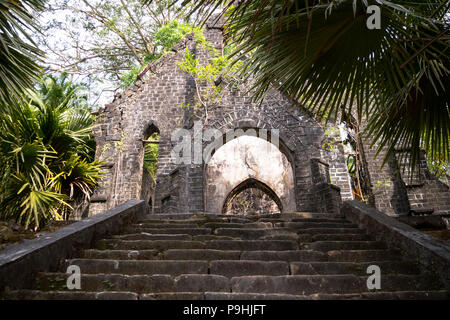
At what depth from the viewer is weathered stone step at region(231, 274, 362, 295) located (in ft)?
10.4

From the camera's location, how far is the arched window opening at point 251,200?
15711 millimetres

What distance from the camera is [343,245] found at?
4.36 meters

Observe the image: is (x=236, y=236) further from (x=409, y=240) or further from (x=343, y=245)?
(x=409, y=240)

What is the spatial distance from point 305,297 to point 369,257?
4.89 feet

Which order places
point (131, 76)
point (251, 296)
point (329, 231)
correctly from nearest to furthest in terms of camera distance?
point (251, 296), point (329, 231), point (131, 76)

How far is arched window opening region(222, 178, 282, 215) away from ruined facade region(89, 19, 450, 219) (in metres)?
4.19

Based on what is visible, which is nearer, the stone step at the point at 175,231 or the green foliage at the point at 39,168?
the stone step at the point at 175,231

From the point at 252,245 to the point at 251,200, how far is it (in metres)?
12.2

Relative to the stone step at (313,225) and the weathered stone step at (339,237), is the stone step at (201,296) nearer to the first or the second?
the weathered stone step at (339,237)

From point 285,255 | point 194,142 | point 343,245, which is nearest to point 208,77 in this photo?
point 194,142

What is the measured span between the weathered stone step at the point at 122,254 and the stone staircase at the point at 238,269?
0.01m

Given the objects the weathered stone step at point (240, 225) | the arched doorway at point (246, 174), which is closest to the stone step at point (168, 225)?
the weathered stone step at point (240, 225)

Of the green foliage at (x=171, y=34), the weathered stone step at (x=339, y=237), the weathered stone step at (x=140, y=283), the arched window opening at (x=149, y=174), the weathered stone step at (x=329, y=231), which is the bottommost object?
the weathered stone step at (x=140, y=283)

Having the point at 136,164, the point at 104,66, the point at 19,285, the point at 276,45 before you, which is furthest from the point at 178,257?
the point at 104,66
